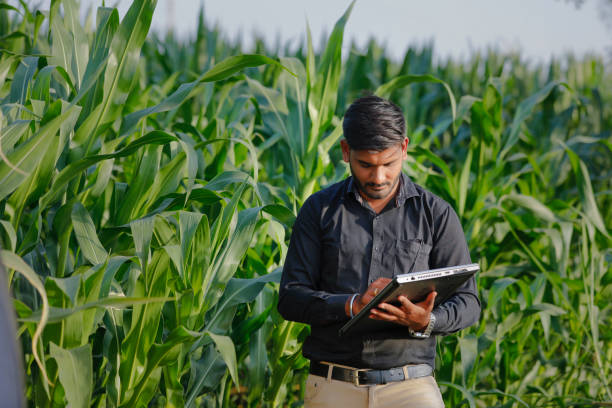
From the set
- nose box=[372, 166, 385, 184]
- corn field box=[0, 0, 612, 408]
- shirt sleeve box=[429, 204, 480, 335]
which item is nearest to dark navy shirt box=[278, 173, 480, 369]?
shirt sleeve box=[429, 204, 480, 335]

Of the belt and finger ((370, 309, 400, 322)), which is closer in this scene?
finger ((370, 309, 400, 322))

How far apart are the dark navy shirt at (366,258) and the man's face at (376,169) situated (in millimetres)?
76

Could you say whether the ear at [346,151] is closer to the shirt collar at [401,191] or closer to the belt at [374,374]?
the shirt collar at [401,191]

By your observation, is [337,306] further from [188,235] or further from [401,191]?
[188,235]

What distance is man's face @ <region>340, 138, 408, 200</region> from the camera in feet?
5.39

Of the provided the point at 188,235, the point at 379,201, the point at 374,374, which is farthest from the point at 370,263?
the point at 188,235

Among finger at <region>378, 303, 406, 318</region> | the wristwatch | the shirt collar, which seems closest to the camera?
finger at <region>378, 303, 406, 318</region>

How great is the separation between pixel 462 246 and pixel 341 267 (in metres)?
0.30

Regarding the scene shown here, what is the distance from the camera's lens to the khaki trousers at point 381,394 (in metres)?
1.68

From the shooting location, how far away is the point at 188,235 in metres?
1.84

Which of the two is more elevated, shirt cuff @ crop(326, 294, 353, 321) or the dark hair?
the dark hair

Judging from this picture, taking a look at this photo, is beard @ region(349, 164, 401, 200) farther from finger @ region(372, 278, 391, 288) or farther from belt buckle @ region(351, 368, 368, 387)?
belt buckle @ region(351, 368, 368, 387)

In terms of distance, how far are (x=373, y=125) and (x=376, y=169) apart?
0.10 m

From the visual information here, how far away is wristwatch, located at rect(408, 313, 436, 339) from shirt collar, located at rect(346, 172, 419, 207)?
283 millimetres
